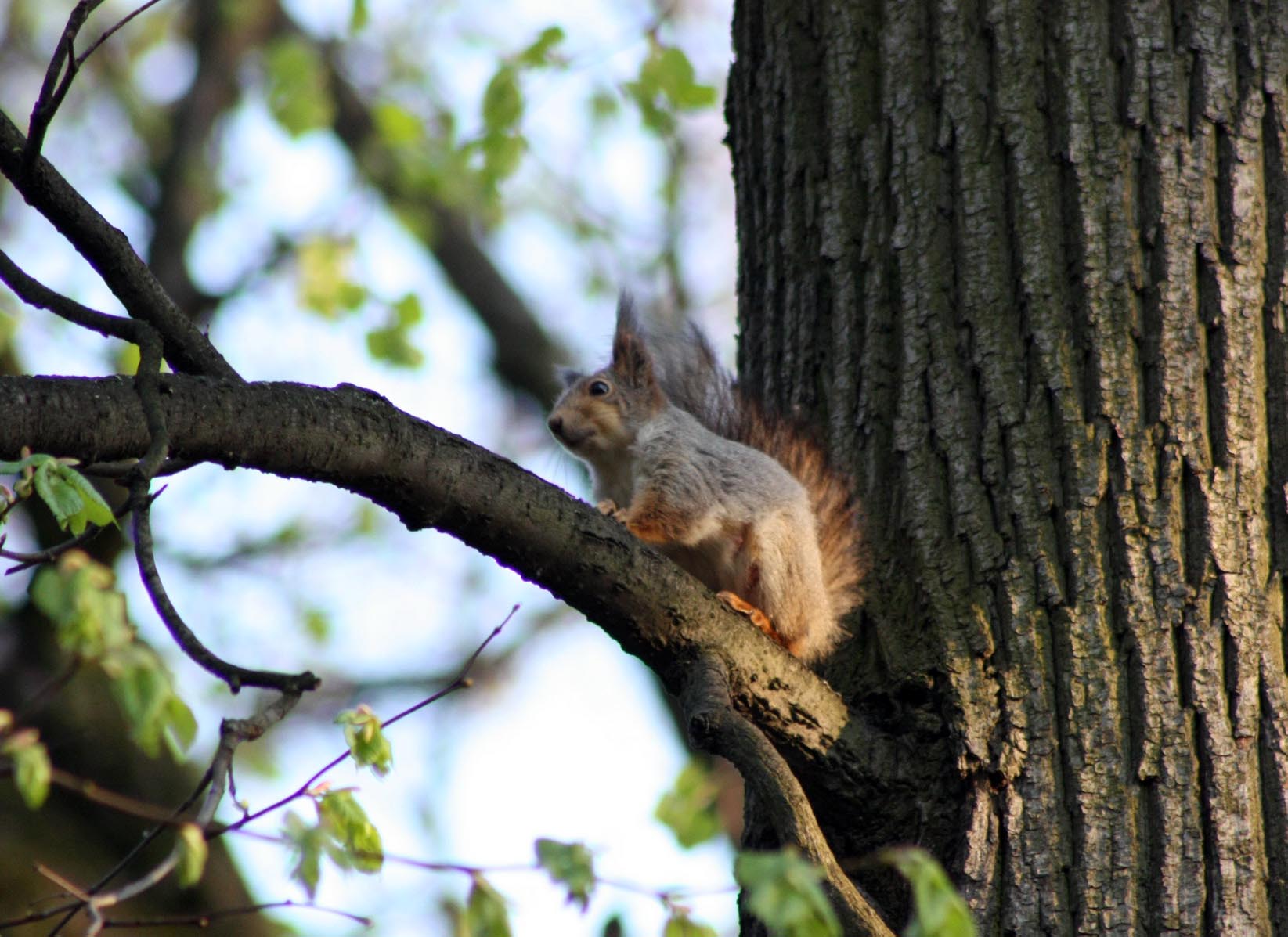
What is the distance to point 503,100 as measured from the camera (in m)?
4.05

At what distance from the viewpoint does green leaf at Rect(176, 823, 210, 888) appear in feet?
4.29

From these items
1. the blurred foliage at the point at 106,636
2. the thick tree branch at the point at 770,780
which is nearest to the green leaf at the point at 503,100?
the thick tree branch at the point at 770,780

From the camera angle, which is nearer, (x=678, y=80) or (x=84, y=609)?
(x=84, y=609)

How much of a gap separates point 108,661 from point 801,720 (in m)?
1.02

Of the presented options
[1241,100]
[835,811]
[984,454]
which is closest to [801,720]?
[835,811]

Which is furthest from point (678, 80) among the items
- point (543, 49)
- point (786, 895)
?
point (786, 895)

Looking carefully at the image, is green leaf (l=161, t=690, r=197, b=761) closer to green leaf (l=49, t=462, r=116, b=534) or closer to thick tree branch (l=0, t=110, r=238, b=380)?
green leaf (l=49, t=462, r=116, b=534)

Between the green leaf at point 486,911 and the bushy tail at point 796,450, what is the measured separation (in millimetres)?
885

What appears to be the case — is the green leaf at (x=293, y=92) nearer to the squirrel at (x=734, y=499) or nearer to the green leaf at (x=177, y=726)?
the squirrel at (x=734, y=499)

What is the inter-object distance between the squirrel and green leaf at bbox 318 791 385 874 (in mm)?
838

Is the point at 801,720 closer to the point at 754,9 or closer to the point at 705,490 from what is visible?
the point at 705,490

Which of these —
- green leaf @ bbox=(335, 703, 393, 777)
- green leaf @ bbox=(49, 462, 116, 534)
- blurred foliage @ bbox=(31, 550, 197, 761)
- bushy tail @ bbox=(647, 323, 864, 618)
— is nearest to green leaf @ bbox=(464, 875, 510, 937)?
green leaf @ bbox=(335, 703, 393, 777)

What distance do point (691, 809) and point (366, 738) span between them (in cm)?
254

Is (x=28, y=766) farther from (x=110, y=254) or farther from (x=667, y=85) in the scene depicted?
(x=667, y=85)
